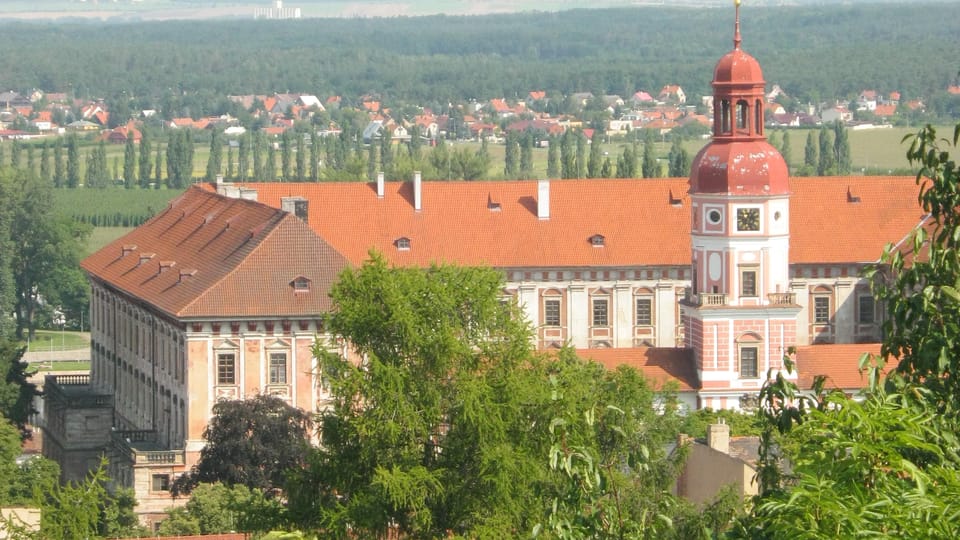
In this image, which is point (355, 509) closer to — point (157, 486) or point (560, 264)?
point (157, 486)

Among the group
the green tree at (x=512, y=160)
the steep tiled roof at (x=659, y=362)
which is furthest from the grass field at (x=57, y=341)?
the green tree at (x=512, y=160)

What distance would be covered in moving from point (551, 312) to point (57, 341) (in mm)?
45537

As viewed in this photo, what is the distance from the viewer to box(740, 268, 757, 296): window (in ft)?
222

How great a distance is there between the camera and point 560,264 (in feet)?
257

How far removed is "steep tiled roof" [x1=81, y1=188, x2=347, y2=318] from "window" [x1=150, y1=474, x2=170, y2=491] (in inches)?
158

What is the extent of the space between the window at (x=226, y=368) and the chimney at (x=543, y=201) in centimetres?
1658

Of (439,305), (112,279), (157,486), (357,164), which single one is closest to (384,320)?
(439,305)

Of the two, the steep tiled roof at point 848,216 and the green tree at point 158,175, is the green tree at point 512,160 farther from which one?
the steep tiled roof at point 848,216

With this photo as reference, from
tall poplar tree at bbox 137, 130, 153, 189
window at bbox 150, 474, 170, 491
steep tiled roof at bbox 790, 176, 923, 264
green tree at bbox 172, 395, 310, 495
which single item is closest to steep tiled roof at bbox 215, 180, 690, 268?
steep tiled roof at bbox 790, 176, 923, 264

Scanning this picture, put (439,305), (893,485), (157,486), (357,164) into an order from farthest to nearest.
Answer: (357,164), (157,486), (439,305), (893,485)

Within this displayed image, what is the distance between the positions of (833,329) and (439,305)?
37.9 meters

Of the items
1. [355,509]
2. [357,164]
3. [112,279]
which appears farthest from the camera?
[357,164]

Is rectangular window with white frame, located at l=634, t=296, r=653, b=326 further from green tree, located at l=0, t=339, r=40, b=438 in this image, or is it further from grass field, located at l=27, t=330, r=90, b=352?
grass field, located at l=27, t=330, r=90, b=352

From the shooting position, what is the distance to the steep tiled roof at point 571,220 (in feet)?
257
